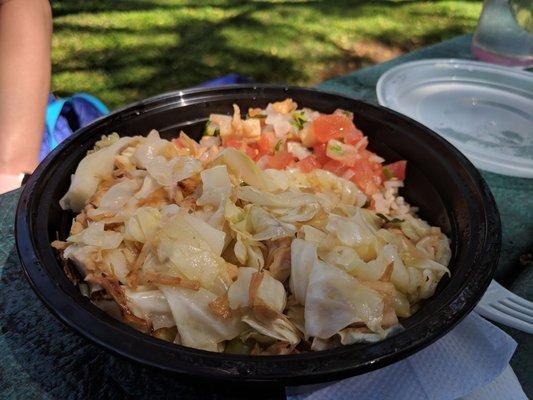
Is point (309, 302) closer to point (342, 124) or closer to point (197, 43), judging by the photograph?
point (342, 124)

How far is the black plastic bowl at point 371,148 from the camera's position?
0.86 m

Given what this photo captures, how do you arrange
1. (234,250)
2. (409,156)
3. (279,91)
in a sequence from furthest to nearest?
(279,91) < (409,156) < (234,250)

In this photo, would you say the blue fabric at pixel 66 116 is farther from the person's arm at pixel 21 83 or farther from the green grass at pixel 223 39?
the green grass at pixel 223 39

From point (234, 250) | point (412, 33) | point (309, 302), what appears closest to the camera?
point (309, 302)

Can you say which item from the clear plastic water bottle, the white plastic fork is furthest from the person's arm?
the clear plastic water bottle

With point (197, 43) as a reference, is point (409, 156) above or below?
above

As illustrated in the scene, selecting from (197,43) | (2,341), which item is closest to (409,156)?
(2,341)

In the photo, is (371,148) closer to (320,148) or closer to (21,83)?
(320,148)

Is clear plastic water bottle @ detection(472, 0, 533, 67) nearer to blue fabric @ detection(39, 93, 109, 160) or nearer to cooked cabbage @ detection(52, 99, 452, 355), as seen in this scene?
cooked cabbage @ detection(52, 99, 452, 355)

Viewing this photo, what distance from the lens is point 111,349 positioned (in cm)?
86

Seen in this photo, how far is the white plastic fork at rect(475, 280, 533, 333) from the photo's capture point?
4.12ft

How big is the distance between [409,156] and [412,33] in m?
3.52

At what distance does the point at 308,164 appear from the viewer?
156 cm

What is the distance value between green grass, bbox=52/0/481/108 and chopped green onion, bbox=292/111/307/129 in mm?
2247
